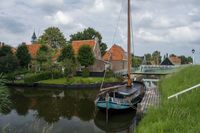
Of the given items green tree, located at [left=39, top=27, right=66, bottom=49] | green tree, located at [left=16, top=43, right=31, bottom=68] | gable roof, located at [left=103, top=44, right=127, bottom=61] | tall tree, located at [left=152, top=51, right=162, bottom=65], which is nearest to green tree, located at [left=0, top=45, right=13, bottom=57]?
green tree, located at [left=16, top=43, right=31, bottom=68]

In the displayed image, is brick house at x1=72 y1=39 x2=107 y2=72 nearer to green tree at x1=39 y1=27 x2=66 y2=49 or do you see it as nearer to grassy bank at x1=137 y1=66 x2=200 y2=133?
green tree at x1=39 y1=27 x2=66 y2=49

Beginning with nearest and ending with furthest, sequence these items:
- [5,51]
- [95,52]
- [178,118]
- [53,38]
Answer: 1. [178,118]
2. [5,51]
3. [95,52]
4. [53,38]

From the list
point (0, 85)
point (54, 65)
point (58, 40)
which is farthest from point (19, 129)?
point (58, 40)

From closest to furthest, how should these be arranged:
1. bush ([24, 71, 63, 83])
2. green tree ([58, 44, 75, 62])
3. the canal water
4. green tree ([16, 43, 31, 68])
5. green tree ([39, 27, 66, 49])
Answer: the canal water, bush ([24, 71, 63, 83]), green tree ([58, 44, 75, 62]), green tree ([16, 43, 31, 68]), green tree ([39, 27, 66, 49])

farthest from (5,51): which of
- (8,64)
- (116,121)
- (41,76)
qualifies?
(116,121)

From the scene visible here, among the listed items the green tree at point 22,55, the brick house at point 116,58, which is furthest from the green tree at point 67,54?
the brick house at point 116,58

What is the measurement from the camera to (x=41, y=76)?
40.9 meters

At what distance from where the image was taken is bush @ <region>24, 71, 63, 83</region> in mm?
38500

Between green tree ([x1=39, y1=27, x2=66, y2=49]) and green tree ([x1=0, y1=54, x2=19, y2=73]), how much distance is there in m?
22.6

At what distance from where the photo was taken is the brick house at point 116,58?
61094mm

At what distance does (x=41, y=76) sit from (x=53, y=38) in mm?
24868

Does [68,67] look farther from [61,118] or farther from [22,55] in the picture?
[61,118]

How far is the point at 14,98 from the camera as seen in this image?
28.1 meters

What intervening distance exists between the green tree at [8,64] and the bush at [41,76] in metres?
4.01
